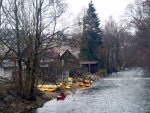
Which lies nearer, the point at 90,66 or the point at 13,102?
the point at 13,102

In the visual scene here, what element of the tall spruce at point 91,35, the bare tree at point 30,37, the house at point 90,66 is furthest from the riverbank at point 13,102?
the tall spruce at point 91,35

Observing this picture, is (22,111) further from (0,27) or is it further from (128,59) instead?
(128,59)

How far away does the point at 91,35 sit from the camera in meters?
61.8

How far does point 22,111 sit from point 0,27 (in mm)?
6358

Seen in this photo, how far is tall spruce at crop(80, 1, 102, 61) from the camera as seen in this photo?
61062 mm

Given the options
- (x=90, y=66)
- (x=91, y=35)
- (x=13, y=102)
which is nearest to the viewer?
(x=13, y=102)

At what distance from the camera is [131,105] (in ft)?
74.0

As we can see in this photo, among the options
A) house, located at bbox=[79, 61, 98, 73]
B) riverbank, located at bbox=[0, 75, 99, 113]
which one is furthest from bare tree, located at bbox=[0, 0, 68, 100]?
house, located at bbox=[79, 61, 98, 73]

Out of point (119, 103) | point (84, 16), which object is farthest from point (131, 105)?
point (84, 16)

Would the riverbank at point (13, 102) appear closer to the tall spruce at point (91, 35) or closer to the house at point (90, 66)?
the house at point (90, 66)

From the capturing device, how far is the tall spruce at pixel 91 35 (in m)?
61.1

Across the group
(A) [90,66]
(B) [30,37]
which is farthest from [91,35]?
(B) [30,37]

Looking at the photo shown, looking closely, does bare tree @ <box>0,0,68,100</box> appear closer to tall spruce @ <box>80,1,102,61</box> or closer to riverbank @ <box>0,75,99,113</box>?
riverbank @ <box>0,75,99,113</box>

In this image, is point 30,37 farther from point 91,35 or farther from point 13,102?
point 91,35
